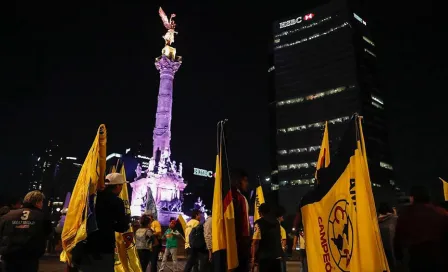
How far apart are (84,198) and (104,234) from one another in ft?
1.90

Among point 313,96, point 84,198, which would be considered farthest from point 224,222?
point 313,96

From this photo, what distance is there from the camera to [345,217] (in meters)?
4.55

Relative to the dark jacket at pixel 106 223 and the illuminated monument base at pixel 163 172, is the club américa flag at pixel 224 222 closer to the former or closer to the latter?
the dark jacket at pixel 106 223

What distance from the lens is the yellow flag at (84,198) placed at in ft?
14.8

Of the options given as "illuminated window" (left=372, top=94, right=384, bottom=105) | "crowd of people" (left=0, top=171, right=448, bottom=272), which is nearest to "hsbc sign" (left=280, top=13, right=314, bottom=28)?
"illuminated window" (left=372, top=94, right=384, bottom=105)

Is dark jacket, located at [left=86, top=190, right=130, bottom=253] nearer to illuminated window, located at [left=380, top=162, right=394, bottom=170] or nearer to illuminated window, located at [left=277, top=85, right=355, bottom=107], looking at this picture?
illuminated window, located at [left=277, top=85, right=355, bottom=107]

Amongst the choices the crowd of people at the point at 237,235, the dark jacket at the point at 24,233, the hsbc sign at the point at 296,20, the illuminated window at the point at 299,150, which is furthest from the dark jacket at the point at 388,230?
the hsbc sign at the point at 296,20

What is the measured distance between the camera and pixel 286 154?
81000 mm

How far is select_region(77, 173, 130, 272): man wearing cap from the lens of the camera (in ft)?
14.8

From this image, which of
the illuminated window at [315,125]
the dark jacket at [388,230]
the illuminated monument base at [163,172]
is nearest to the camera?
the dark jacket at [388,230]

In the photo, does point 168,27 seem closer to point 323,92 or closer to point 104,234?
point 323,92

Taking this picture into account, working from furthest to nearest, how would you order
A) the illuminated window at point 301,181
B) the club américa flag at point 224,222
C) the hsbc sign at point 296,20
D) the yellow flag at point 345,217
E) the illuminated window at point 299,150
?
the hsbc sign at point 296,20 < the illuminated window at point 299,150 < the illuminated window at point 301,181 < the club américa flag at point 224,222 < the yellow flag at point 345,217

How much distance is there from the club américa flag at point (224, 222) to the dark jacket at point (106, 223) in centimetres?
122

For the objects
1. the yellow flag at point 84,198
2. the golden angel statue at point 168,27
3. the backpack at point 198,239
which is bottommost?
the backpack at point 198,239
